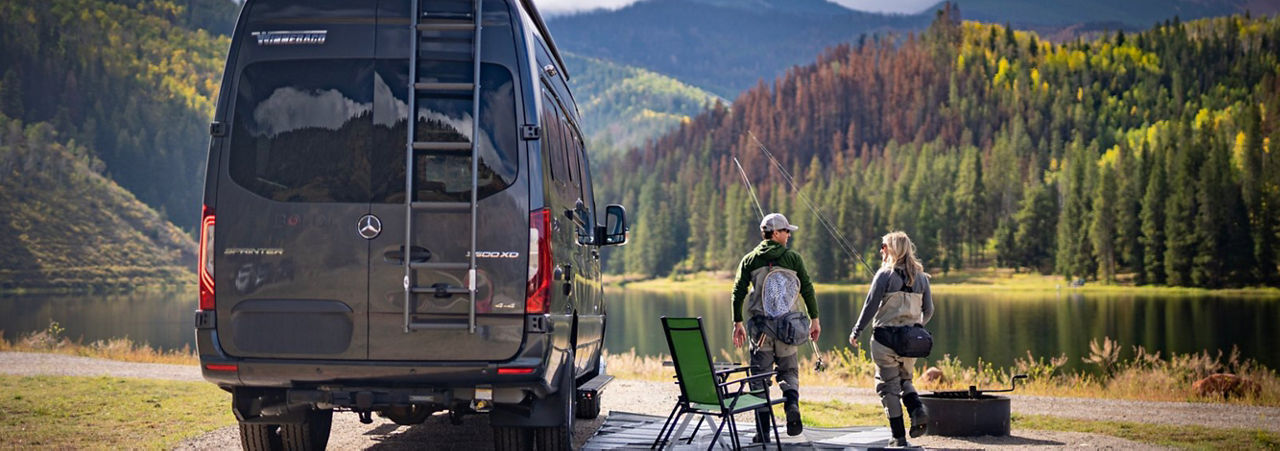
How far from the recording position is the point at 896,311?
31.6 ft

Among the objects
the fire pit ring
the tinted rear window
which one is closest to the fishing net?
the fire pit ring

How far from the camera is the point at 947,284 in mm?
105312

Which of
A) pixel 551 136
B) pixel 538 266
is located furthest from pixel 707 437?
pixel 538 266

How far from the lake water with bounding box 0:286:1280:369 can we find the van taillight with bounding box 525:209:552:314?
102 ft

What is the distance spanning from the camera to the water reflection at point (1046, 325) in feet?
140

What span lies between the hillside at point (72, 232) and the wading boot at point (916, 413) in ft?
359

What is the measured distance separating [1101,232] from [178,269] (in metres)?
83.2

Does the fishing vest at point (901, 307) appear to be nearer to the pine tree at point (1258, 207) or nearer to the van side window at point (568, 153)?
the van side window at point (568, 153)

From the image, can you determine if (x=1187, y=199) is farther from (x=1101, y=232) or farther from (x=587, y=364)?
(x=587, y=364)

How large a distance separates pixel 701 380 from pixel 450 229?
2522 millimetres

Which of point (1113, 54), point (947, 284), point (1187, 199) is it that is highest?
point (1113, 54)

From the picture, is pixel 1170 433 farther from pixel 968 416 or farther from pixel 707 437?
pixel 707 437

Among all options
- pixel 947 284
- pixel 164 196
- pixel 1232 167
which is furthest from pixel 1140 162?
pixel 164 196

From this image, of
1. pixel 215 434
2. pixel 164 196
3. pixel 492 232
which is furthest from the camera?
pixel 164 196
